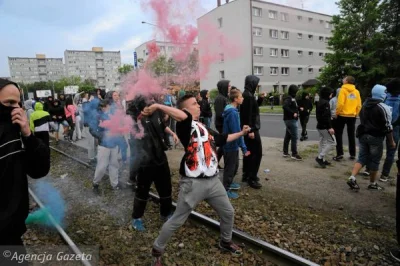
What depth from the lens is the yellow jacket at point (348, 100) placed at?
729 centimetres

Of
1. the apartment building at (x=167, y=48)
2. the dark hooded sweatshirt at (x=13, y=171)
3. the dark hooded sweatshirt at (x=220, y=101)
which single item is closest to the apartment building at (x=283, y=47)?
the dark hooded sweatshirt at (x=220, y=101)

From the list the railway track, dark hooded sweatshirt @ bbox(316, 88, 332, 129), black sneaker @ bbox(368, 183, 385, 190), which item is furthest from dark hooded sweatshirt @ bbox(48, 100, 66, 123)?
black sneaker @ bbox(368, 183, 385, 190)

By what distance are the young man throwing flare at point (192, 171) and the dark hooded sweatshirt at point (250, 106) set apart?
250 cm

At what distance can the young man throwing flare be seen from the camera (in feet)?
10.4

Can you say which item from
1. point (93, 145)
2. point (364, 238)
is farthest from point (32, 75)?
point (364, 238)

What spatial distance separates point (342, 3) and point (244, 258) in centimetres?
3333

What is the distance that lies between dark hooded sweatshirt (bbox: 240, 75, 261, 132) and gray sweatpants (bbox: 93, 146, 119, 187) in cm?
271

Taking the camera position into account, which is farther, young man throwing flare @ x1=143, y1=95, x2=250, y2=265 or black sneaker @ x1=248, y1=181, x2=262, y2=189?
black sneaker @ x1=248, y1=181, x2=262, y2=189

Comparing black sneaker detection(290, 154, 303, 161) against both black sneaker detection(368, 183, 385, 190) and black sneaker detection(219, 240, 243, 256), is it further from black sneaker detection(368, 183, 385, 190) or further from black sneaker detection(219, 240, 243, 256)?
black sneaker detection(219, 240, 243, 256)

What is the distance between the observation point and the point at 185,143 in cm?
332

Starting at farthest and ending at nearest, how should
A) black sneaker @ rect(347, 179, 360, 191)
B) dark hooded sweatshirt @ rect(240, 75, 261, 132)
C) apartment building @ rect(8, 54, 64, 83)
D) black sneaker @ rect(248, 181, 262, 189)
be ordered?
apartment building @ rect(8, 54, 64, 83)
black sneaker @ rect(248, 181, 262, 189)
dark hooded sweatshirt @ rect(240, 75, 261, 132)
black sneaker @ rect(347, 179, 360, 191)

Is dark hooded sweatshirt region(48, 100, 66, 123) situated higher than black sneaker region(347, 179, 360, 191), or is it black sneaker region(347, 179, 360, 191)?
dark hooded sweatshirt region(48, 100, 66, 123)

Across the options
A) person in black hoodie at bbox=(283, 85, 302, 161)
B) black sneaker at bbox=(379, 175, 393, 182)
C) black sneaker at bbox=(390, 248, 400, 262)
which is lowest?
black sneaker at bbox=(390, 248, 400, 262)

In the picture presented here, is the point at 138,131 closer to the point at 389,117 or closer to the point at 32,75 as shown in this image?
the point at 389,117
